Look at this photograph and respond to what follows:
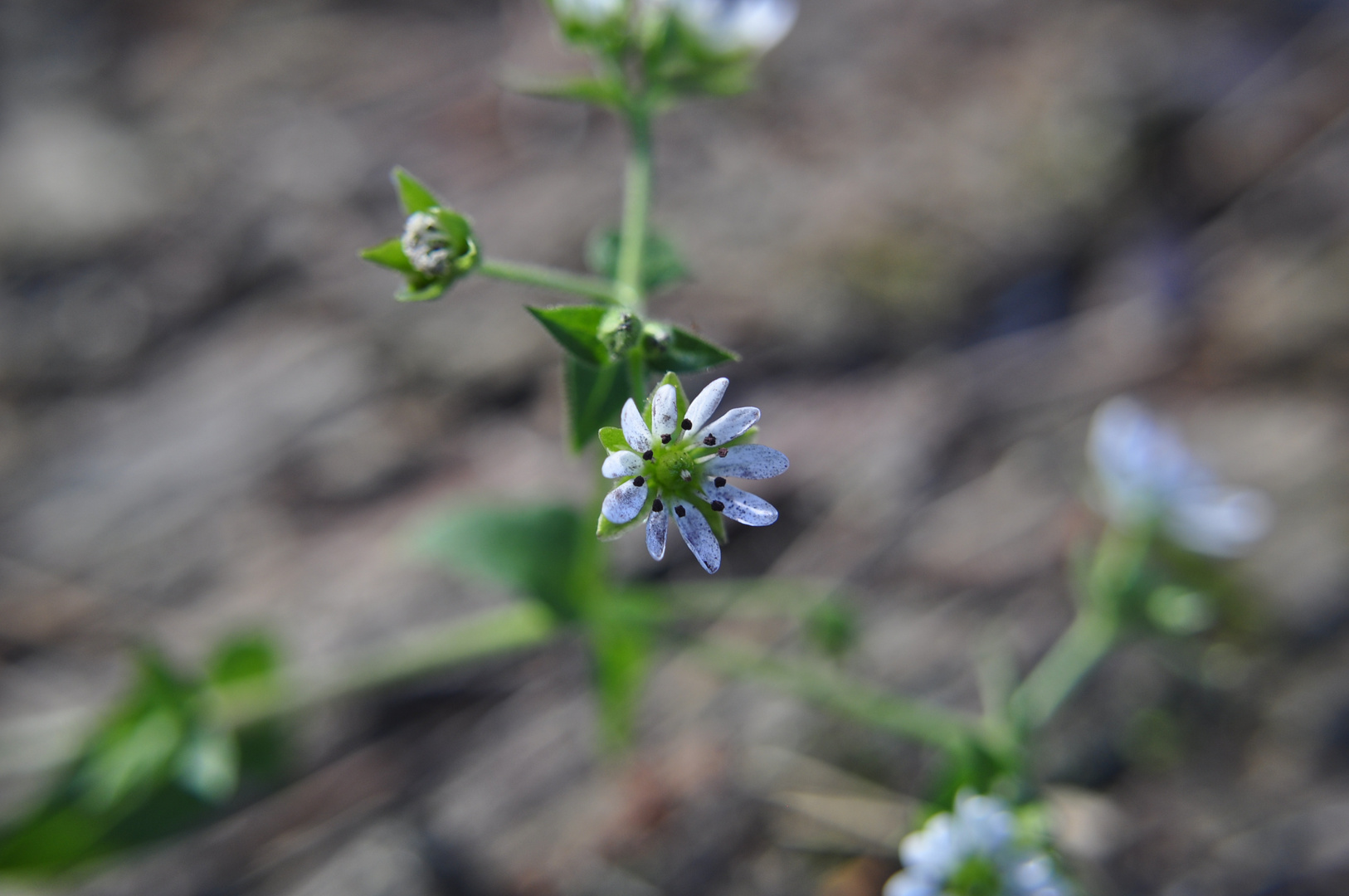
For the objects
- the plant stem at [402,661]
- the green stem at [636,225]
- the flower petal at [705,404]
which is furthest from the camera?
the plant stem at [402,661]

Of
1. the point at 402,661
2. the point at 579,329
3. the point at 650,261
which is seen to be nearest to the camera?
the point at 579,329

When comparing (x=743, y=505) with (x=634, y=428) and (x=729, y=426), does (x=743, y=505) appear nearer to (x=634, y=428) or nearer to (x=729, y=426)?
(x=729, y=426)

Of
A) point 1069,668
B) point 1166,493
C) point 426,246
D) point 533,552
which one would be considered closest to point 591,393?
point 426,246

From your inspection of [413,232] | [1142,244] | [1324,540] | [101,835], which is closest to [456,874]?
[101,835]

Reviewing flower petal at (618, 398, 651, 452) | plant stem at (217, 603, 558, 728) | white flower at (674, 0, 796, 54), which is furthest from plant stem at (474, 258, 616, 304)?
plant stem at (217, 603, 558, 728)

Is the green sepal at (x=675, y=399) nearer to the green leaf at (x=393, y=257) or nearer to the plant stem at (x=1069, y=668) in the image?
the green leaf at (x=393, y=257)

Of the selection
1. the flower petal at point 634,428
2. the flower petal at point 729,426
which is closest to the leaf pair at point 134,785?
the flower petal at point 634,428
